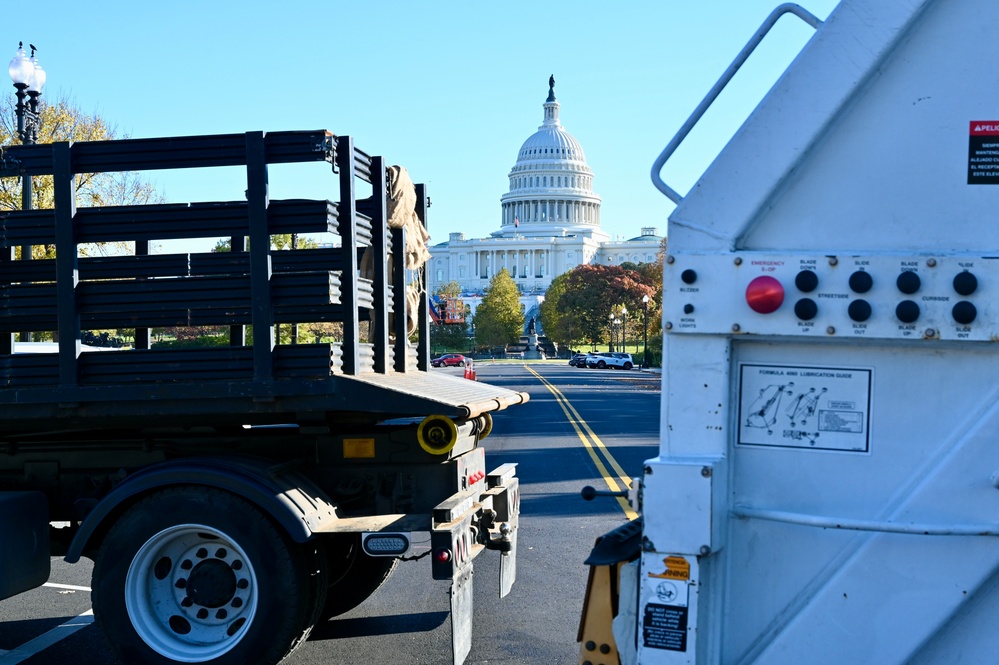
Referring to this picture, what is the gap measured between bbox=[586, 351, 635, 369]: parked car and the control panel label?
76903mm

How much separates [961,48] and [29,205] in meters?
4.87

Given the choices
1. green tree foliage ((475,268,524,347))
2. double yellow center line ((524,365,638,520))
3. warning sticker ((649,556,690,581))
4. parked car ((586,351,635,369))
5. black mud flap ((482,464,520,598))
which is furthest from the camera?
green tree foliage ((475,268,524,347))

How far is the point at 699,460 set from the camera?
3094 millimetres

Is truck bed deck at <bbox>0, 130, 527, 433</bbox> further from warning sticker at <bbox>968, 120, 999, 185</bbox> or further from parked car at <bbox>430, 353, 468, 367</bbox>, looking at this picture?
parked car at <bbox>430, 353, 468, 367</bbox>

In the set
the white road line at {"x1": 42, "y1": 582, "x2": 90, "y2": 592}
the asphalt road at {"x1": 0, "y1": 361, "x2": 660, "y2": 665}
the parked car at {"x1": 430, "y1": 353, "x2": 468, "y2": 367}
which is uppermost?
the asphalt road at {"x1": 0, "y1": 361, "x2": 660, "y2": 665}

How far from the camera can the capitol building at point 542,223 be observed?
181 m

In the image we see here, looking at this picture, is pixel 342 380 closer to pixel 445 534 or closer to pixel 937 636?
pixel 445 534

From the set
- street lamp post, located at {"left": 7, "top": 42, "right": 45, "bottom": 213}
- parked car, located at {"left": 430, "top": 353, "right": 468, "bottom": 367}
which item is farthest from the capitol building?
street lamp post, located at {"left": 7, "top": 42, "right": 45, "bottom": 213}

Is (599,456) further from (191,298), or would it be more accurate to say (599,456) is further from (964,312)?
(964,312)

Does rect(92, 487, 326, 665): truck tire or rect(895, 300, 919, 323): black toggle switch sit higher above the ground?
rect(895, 300, 919, 323): black toggle switch

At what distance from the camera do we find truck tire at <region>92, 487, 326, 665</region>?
4754mm

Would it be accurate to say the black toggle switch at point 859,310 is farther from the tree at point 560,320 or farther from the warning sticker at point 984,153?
the tree at point 560,320

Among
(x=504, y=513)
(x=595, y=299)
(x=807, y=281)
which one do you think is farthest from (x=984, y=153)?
(x=595, y=299)

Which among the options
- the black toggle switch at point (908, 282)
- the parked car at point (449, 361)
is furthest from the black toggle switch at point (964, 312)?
the parked car at point (449, 361)
